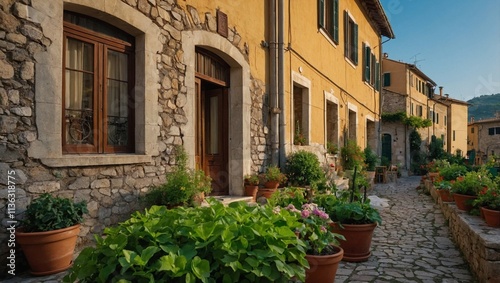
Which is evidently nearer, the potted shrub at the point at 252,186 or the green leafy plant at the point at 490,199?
the green leafy plant at the point at 490,199

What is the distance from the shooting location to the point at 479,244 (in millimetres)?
3541

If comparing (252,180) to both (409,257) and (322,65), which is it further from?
(322,65)

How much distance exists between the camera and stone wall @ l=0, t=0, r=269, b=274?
3.14m

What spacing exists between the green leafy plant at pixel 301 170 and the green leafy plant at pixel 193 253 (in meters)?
4.78

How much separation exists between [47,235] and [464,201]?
554cm

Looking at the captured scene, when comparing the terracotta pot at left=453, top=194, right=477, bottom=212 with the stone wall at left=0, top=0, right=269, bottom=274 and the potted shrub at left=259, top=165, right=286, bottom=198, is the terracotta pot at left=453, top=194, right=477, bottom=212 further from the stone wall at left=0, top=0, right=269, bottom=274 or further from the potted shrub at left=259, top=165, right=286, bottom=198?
the stone wall at left=0, top=0, right=269, bottom=274

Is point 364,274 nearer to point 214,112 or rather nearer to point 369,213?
point 369,213

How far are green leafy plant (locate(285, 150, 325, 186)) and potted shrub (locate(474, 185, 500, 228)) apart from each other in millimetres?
3014

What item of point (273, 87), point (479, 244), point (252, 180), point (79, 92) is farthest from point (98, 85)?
point (479, 244)

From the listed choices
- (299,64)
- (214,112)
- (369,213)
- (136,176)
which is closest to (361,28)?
(299,64)

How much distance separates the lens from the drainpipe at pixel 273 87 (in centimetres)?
697

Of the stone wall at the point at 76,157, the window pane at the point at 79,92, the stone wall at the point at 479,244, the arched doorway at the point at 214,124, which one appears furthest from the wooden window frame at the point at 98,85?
the stone wall at the point at 479,244

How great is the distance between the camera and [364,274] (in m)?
3.71

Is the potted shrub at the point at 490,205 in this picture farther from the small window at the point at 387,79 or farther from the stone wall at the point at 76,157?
the small window at the point at 387,79
